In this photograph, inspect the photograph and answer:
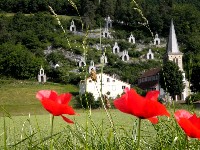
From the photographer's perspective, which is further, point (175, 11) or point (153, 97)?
point (175, 11)

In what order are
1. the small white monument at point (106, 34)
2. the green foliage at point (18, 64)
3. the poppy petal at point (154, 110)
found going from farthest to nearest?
the small white monument at point (106, 34), the green foliage at point (18, 64), the poppy petal at point (154, 110)

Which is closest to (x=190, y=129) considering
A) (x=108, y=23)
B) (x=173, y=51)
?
(x=173, y=51)

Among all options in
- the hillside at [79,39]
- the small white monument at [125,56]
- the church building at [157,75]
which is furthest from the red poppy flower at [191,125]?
the small white monument at [125,56]

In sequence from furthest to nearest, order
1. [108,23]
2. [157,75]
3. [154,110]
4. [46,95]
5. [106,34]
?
A: [108,23], [106,34], [157,75], [46,95], [154,110]

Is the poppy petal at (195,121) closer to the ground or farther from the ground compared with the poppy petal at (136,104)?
closer to the ground

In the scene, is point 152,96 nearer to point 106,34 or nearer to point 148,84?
point 148,84

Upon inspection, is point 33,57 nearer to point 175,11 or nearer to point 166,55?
point 166,55

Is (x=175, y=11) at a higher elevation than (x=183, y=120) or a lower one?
higher

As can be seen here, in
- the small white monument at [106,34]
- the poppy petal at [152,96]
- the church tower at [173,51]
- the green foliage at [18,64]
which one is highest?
the small white monument at [106,34]

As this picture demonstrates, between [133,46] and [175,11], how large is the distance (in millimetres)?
22041

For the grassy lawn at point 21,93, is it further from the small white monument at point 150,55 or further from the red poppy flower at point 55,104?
the red poppy flower at point 55,104

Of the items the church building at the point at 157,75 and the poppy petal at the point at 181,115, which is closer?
the poppy petal at the point at 181,115

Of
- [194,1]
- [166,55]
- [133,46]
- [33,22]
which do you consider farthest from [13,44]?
[194,1]

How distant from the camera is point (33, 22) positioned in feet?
323
